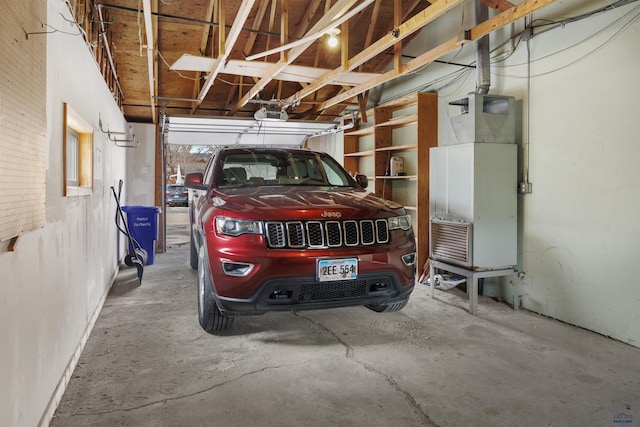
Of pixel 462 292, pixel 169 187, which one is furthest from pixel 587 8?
pixel 169 187

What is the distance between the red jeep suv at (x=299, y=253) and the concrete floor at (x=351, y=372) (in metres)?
0.37

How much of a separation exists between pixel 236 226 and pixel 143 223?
3646 mm

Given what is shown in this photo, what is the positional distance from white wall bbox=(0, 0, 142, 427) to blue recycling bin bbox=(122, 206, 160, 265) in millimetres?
1943

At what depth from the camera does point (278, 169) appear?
376 cm

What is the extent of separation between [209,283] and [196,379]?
67 cm

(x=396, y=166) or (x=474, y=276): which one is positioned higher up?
(x=396, y=166)

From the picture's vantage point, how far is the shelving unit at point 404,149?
5.22 m

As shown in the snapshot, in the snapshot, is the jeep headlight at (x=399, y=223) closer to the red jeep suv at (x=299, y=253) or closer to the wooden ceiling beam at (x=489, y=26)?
the red jeep suv at (x=299, y=253)

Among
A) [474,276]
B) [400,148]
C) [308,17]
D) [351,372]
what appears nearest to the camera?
[351,372]

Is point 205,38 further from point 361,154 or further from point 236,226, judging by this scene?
point 236,226

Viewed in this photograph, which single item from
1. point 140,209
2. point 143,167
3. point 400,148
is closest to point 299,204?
point 400,148

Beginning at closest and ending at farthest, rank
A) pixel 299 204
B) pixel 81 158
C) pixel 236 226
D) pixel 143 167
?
pixel 236 226 < pixel 299 204 < pixel 81 158 < pixel 143 167

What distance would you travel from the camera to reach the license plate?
2592 millimetres

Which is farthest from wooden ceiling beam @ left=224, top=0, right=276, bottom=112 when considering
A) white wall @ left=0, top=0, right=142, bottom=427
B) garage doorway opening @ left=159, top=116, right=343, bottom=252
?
white wall @ left=0, top=0, right=142, bottom=427
